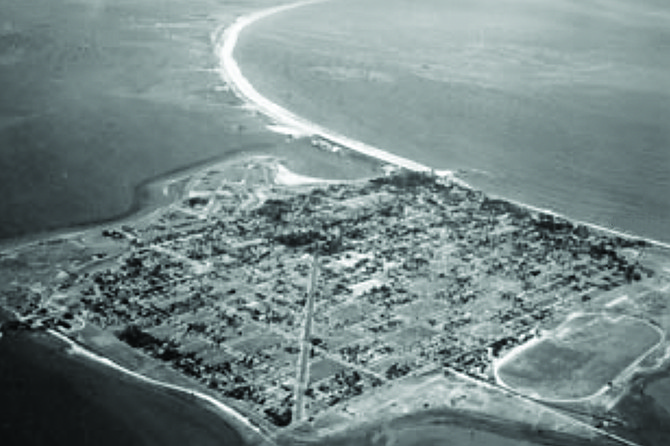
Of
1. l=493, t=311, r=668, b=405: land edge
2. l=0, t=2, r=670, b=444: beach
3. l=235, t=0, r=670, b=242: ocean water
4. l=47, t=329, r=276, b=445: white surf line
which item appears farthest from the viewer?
l=235, t=0, r=670, b=242: ocean water

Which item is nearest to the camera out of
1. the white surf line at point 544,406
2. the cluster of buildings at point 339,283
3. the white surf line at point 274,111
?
the white surf line at point 544,406

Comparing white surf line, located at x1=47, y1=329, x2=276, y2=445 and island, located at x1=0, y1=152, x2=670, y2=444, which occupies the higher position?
island, located at x1=0, y1=152, x2=670, y2=444

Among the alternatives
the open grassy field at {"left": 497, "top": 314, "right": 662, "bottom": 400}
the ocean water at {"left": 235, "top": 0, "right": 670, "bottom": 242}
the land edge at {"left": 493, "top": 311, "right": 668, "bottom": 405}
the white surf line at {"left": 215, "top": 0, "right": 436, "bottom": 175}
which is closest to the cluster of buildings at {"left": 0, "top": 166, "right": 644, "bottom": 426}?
the land edge at {"left": 493, "top": 311, "right": 668, "bottom": 405}

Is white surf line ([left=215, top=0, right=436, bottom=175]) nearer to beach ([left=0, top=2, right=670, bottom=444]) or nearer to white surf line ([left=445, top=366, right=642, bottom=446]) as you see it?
beach ([left=0, top=2, right=670, bottom=444])

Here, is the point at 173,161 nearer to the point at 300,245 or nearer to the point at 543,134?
the point at 300,245

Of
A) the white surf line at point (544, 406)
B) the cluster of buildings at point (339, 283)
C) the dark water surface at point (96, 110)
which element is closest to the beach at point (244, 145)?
the dark water surface at point (96, 110)

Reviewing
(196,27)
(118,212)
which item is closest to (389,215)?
(118,212)

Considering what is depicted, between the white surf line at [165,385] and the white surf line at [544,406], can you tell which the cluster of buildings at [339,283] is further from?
the white surf line at [165,385]
